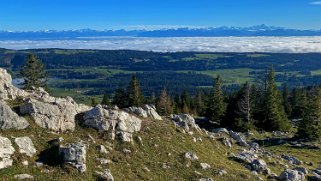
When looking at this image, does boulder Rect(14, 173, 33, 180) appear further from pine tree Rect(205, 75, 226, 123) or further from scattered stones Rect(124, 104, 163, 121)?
pine tree Rect(205, 75, 226, 123)

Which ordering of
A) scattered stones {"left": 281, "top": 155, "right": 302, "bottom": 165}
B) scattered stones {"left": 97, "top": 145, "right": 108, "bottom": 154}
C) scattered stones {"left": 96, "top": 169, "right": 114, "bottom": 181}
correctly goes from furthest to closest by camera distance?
1. scattered stones {"left": 281, "top": 155, "right": 302, "bottom": 165}
2. scattered stones {"left": 97, "top": 145, "right": 108, "bottom": 154}
3. scattered stones {"left": 96, "top": 169, "right": 114, "bottom": 181}

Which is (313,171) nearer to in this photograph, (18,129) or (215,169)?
(215,169)

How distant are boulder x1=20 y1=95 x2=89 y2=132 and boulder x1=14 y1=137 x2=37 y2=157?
288 centimetres

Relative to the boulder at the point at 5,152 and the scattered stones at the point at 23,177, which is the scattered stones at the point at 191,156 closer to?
the scattered stones at the point at 23,177

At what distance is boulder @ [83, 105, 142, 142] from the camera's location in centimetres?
3938

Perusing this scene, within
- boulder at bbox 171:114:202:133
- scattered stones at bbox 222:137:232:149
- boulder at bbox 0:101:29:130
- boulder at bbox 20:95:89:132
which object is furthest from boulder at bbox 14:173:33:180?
scattered stones at bbox 222:137:232:149

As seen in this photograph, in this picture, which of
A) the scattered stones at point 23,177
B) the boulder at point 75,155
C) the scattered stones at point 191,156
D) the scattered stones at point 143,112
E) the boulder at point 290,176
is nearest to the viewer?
the scattered stones at point 23,177

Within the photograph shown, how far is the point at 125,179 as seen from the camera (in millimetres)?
34375

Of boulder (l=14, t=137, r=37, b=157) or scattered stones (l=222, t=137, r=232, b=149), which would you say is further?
scattered stones (l=222, t=137, r=232, b=149)

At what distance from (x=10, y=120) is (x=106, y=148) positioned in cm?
753

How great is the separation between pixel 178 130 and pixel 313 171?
1495 cm

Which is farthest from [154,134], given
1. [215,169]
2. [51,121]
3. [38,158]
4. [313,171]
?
[313,171]

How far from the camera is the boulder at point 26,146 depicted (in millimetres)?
33031

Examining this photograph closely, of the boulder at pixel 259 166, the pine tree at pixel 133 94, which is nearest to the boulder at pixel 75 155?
the boulder at pixel 259 166
